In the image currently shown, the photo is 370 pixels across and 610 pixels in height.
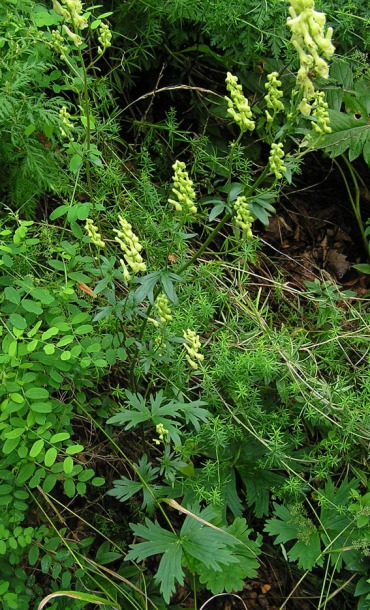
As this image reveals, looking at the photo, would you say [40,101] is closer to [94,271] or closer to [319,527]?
[94,271]

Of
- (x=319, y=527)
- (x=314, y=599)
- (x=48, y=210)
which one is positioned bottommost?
(x=314, y=599)

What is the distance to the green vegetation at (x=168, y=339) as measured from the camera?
6.48 ft

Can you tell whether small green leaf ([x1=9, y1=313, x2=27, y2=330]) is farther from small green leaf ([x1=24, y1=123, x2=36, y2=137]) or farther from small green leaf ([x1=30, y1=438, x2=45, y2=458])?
small green leaf ([x1=24, y1=123, x2=36, y2=137])

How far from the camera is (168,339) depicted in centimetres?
214

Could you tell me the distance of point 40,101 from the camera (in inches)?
96.5

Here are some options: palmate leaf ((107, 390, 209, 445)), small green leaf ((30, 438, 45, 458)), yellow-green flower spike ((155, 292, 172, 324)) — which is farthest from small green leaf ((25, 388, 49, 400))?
yellow-green flower spike ((155, 292, 172, 324))

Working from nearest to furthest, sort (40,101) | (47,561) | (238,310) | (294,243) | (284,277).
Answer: (47,561), (40,101), (238,310), (284,277), (294,243)

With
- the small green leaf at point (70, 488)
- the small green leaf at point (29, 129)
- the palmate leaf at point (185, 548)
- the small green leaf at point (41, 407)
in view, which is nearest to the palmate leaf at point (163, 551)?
the palmate leaf at point (185, 548)

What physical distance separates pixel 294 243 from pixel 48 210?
122cm

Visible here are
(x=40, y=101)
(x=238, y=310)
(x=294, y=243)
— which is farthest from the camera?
(x=294, y=243)

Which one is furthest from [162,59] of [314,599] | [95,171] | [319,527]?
[314,599]

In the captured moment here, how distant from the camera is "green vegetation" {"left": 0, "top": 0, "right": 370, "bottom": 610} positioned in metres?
1.97

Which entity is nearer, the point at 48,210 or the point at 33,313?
the point at 33,313

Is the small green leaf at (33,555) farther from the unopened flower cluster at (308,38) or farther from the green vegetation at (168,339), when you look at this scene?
the unopened flower cluster at (308,38)
